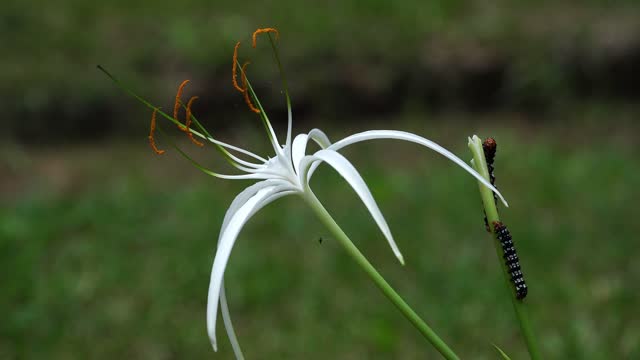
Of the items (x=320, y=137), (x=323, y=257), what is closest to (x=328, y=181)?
(x=323, y=257)

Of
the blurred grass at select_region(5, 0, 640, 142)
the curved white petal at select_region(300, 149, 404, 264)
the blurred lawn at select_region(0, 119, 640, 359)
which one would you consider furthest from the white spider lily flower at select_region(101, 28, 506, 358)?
the blurred grass at select_region(5, 0, 640, 142)

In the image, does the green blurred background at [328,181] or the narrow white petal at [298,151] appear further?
the green blurred background at [328,181]

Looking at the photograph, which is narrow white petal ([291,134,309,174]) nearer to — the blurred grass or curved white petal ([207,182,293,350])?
curved white petal ([207,182,293,350])

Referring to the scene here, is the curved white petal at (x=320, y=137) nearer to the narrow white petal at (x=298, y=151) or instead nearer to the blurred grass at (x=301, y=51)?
the narrow white petal at (x=298, y=151)

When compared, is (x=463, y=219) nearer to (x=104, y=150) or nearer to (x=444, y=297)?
(x=444, y=297)

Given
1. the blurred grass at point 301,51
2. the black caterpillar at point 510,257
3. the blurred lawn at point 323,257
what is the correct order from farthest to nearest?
the blurred grass at point 301,51
the blurred lawn at point 323,257
the black caterpillar at point 510,257

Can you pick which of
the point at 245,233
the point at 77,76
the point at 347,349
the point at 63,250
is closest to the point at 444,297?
the point at 347,349

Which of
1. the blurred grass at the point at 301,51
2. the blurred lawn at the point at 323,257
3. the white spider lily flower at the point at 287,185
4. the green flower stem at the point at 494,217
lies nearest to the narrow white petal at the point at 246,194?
the white spider lily flower at the point at 287,185
